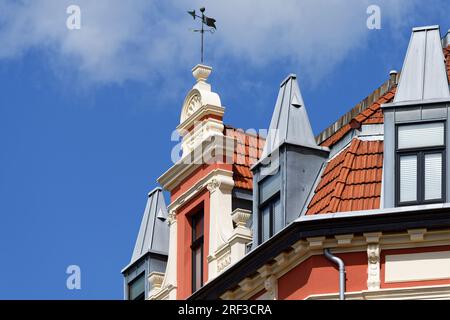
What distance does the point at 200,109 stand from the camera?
4647cm

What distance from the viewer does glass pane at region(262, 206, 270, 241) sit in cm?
4291

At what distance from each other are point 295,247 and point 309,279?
70 cm

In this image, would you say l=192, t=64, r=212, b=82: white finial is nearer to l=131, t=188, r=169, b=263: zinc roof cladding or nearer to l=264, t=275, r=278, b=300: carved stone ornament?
l=131, t=188, r=169, b=263: zinc roof cladding

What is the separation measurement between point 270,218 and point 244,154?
391 cm

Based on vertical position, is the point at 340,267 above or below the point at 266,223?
below

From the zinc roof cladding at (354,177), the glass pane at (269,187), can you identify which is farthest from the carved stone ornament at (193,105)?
the zinc roof cladding at (354,177)

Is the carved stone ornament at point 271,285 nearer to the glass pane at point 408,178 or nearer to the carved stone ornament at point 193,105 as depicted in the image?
the glass pane at point 408,178

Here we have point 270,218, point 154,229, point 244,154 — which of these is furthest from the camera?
point 154,229

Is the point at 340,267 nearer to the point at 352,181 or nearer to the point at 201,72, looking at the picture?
the point at 352,181

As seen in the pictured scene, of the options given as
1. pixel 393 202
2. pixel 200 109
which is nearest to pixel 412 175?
pixel 393 202

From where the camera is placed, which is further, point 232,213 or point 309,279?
point 232,213

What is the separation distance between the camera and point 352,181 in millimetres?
41375

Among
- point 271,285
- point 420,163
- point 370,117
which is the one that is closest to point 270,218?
point 271,285
